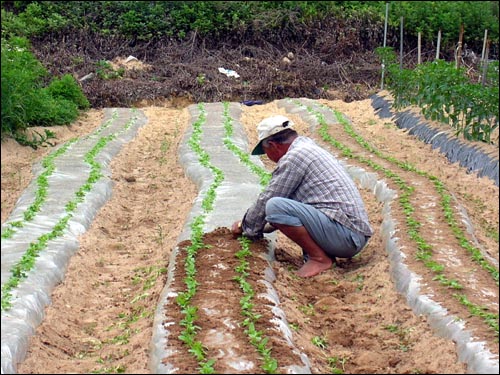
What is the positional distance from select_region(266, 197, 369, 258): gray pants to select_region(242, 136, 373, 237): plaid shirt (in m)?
0.07

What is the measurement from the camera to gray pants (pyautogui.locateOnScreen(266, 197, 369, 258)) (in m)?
6.97

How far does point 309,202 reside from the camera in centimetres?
723

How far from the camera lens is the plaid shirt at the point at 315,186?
7098mm

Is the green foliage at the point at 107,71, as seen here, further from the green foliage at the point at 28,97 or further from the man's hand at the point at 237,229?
the man's hand at the point at 237,229

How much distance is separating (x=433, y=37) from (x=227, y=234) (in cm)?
1776

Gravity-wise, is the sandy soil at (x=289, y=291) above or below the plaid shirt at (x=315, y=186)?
below

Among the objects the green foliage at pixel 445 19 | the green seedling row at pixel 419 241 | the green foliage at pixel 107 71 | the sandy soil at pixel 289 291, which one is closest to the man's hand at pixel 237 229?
the sandy soil at pixel 289 291

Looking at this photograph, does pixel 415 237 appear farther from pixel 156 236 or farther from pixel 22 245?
pixel 22 245

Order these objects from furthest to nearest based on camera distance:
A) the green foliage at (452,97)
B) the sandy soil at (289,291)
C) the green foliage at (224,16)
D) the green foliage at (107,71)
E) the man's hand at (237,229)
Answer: the green foliage at (224,16), the green foliage at (107,71), the green foliage at (452,97), the man's hand at (237,229), the sandy soil at (289,291)

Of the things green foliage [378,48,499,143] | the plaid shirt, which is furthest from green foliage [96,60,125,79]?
the plaid shirt

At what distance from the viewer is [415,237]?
7.49 metres

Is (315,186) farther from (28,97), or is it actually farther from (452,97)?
(28,97)

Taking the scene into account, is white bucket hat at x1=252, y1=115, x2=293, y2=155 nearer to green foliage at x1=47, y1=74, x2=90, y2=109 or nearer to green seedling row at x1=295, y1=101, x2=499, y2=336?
green seedling row at x1=295, y1=101, x2=499, y2=336

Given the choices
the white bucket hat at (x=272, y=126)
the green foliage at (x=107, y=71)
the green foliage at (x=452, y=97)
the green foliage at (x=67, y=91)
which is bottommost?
the green foliage at (x=107, y=71)
